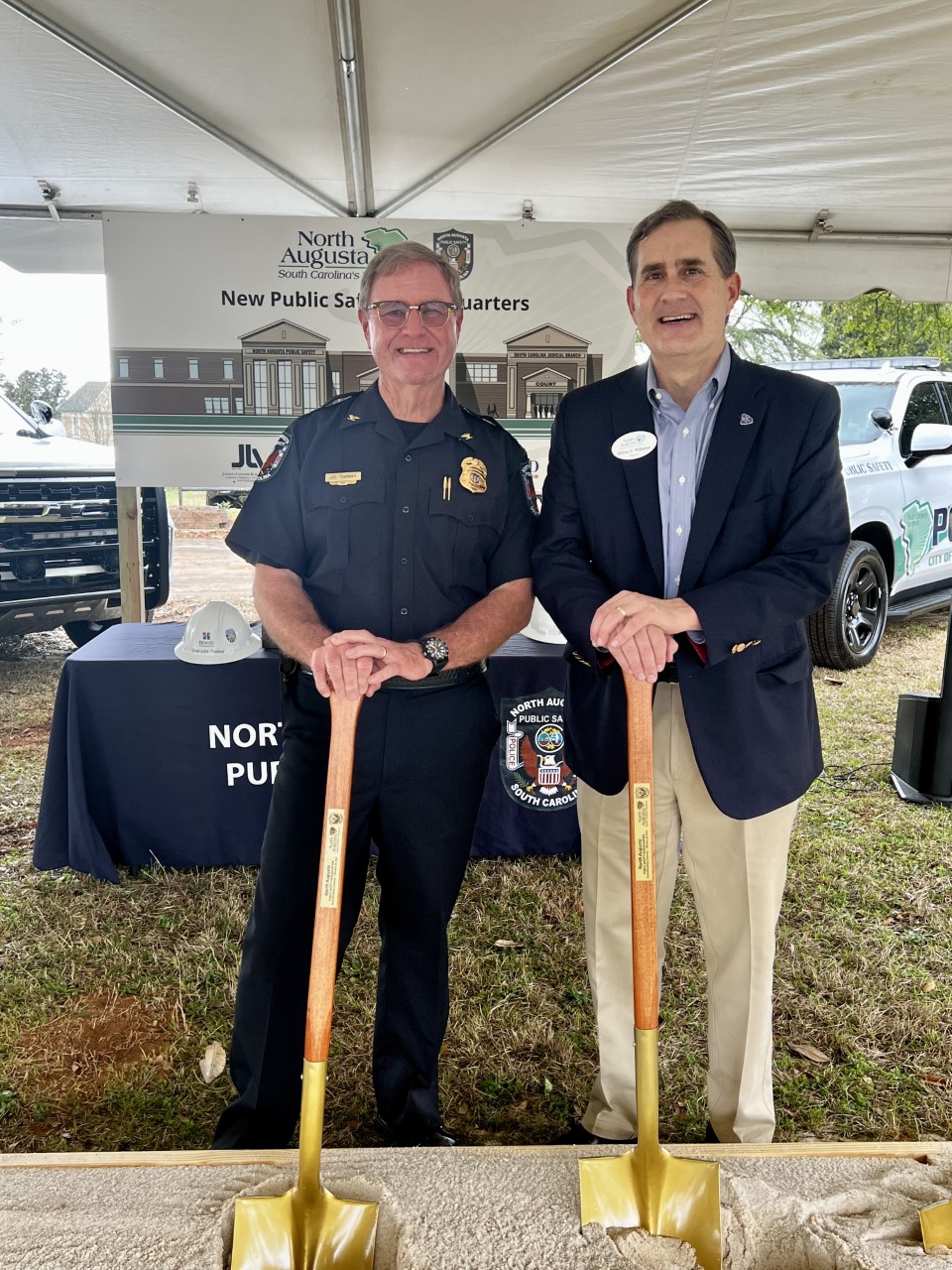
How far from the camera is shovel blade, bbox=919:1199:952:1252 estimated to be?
4.71 ft

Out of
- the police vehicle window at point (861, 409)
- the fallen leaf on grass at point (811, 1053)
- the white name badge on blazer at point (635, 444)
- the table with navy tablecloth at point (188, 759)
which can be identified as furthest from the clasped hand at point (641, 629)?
the police vehicle window at point (861, 409)

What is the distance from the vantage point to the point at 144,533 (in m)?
6.35

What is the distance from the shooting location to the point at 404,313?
1844 mm

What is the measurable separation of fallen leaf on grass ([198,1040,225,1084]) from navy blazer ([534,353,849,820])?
1395 mm

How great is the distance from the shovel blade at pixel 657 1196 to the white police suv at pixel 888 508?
5.08m

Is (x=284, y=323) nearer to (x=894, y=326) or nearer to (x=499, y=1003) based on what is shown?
(x=499, y=1003)

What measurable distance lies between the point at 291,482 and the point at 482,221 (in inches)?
116

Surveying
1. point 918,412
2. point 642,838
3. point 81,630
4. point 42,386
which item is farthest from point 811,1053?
point 42,386

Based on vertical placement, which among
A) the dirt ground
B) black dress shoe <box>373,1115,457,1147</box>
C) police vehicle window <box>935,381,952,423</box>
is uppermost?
police vehicle window <box>935,381,952,423</box>

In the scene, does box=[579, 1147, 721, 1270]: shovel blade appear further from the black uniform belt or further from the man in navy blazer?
the black uniform belt

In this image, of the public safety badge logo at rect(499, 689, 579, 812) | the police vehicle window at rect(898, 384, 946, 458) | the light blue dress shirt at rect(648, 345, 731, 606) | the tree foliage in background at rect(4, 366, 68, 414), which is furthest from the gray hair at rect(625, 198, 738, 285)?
the tree foliage in background at rect(4, 366, 68, 414)

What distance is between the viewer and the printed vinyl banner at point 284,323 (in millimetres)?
4320

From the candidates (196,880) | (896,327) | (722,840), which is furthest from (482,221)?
(896,327)

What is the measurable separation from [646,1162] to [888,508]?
5.93 meters
